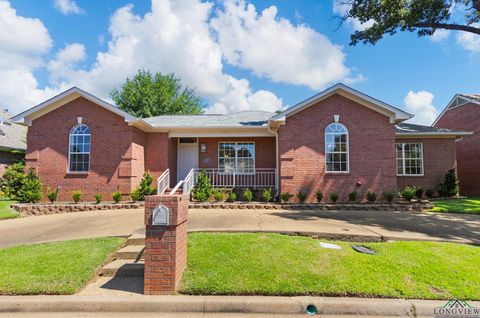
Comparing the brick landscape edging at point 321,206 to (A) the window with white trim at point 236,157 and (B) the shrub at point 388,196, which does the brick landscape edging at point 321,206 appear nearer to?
(B) the shrub at point 388,196

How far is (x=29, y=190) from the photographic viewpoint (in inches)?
469

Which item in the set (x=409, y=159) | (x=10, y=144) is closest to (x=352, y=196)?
(x=409, y=159)

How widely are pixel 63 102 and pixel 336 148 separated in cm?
1217

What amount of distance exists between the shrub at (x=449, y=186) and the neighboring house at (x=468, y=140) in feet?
15.5

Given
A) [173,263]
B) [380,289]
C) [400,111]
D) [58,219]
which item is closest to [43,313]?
[173,263]

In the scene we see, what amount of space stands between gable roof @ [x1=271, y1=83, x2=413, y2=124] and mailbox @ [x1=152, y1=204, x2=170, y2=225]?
8707 millimetres

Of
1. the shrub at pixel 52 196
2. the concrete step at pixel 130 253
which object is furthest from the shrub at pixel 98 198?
the concrete step at pixel 130 253

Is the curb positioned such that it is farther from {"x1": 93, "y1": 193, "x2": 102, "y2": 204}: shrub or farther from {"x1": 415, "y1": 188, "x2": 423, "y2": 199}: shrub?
{"x1": 415, "y1": 188, "x2": 423, "y2": 199}: shrub

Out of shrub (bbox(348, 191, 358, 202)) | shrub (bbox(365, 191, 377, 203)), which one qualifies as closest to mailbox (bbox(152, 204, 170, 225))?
shrub (bbox(348, 191, 358, 202))

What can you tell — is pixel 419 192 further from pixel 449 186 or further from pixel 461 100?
pixel 461 100

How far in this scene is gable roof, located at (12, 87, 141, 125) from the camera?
41.2 ft

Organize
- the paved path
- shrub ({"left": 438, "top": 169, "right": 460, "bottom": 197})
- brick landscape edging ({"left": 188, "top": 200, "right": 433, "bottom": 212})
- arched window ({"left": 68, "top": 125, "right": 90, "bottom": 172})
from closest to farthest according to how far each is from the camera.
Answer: the paved path < brick landscape edging ({"left": 188, "top": 200, "right": 433, "bottom": 212}) < arched window ({"left": 68, "top": 125, "right": 90, "bottom": 172}) < shrub ({"left": 438, "top": 169, "right": 460, "bottom": 197})

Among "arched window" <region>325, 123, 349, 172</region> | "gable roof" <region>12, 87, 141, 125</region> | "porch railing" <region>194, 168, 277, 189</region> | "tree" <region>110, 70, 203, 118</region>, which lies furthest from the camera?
"tree" <region>110, 70, 203, 118</region>

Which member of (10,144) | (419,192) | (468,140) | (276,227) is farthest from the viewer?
(10,144)
